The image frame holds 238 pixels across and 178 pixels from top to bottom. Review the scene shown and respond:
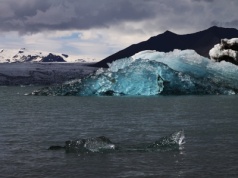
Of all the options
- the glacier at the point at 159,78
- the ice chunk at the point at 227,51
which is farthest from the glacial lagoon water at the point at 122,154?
the ice chunk at the point at 227,51

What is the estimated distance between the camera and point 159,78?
2783 inches

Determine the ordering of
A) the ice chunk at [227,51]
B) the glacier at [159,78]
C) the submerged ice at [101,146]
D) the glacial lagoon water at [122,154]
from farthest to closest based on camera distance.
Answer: the ice chunk at [227,51] → the glacier at [159,78] → the submerged ice at [101,146] → the glacial lagoon water at [122,154]

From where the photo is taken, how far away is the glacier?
224ft

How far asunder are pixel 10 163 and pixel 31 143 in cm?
532

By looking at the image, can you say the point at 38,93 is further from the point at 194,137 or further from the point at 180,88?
the point at 194,137

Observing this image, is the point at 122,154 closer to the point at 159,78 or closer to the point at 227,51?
the point at 159,78

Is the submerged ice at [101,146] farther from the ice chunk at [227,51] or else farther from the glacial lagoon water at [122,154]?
the ice chunk at [227,51]

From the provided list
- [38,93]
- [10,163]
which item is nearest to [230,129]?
[10,163]

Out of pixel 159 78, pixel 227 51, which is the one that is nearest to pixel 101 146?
pixel 159 78

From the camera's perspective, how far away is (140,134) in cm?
2644

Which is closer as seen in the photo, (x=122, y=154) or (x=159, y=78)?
(x=122, y=154)

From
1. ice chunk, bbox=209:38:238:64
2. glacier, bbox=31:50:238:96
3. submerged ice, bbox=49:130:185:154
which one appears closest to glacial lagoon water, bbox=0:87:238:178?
submerged ice, bbox=49:130:185:154

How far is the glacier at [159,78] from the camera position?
224 feet

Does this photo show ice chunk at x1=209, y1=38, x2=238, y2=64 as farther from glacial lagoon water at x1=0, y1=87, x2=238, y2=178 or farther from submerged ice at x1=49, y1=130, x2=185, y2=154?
submerged ice at x1=49, y1=130, x2=185, y2=154
